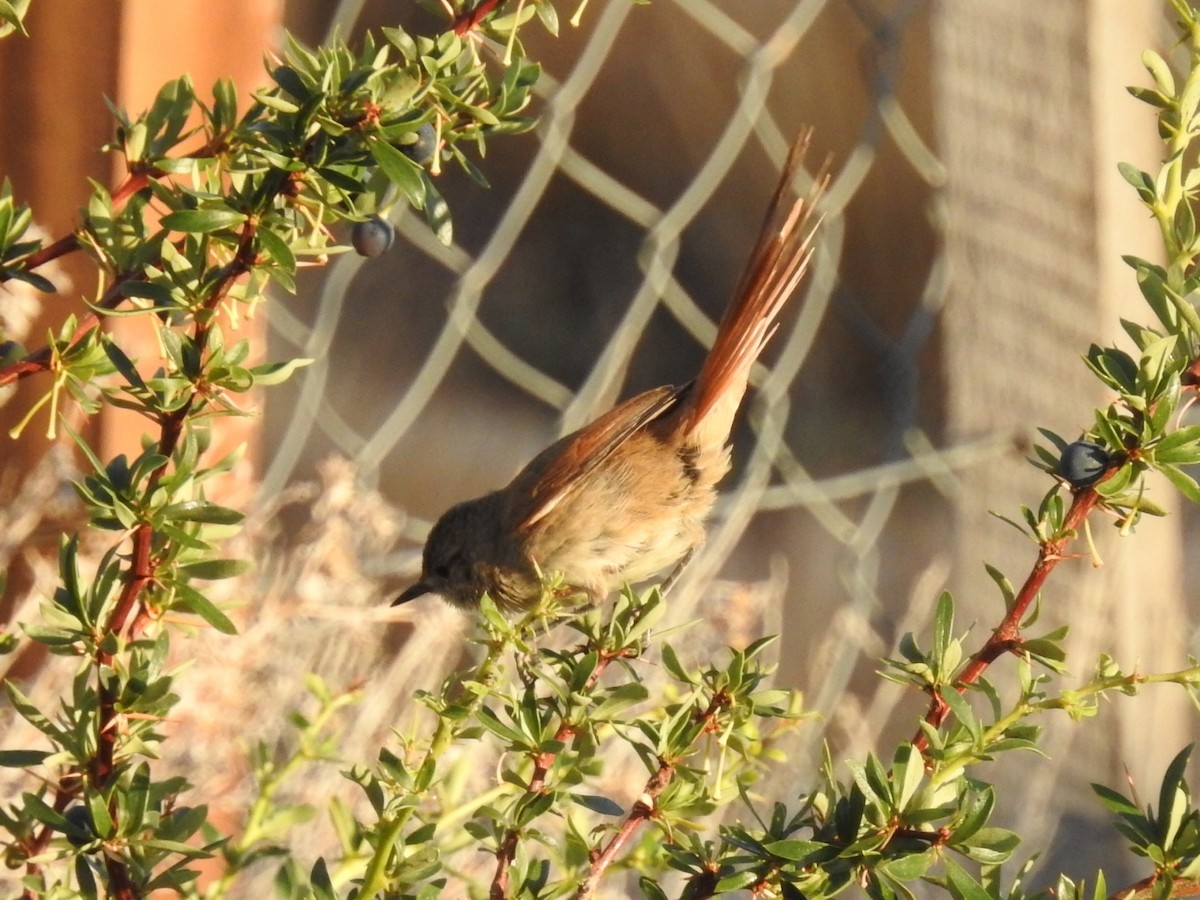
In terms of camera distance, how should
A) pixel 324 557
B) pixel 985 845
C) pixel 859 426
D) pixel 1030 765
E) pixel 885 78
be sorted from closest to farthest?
pixel 985 845 < pixel 324 557 < pixel 1030 765 < pixel 885 78 < pixel 859 426

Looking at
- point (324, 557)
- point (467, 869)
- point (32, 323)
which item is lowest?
point (467, 869)

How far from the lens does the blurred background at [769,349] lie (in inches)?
55.1

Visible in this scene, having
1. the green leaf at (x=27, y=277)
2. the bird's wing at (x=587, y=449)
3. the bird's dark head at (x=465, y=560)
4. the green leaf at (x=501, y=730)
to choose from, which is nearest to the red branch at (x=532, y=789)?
the green leaf at (x=501, y=730)

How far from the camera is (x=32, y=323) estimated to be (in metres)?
1.37

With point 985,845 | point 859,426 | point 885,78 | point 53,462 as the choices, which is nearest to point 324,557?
point 53,462

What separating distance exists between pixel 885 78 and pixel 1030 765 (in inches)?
55.6

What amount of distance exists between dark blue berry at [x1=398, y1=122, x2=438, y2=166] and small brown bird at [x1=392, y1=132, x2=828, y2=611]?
84 cm

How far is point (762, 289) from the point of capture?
1401 mm

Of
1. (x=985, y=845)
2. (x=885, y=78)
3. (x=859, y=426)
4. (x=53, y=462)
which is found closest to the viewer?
(x=985, y=845)

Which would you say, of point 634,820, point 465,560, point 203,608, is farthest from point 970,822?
point 465,560

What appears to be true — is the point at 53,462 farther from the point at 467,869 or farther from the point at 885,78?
the point at 885,78

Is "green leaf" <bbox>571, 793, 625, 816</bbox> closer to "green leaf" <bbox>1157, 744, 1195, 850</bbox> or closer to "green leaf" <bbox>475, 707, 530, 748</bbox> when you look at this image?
"green leaf" <bbox>475, 707, 530, 748</bbox>

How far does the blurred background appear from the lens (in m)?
1.40

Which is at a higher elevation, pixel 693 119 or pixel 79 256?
pixel 693 119
